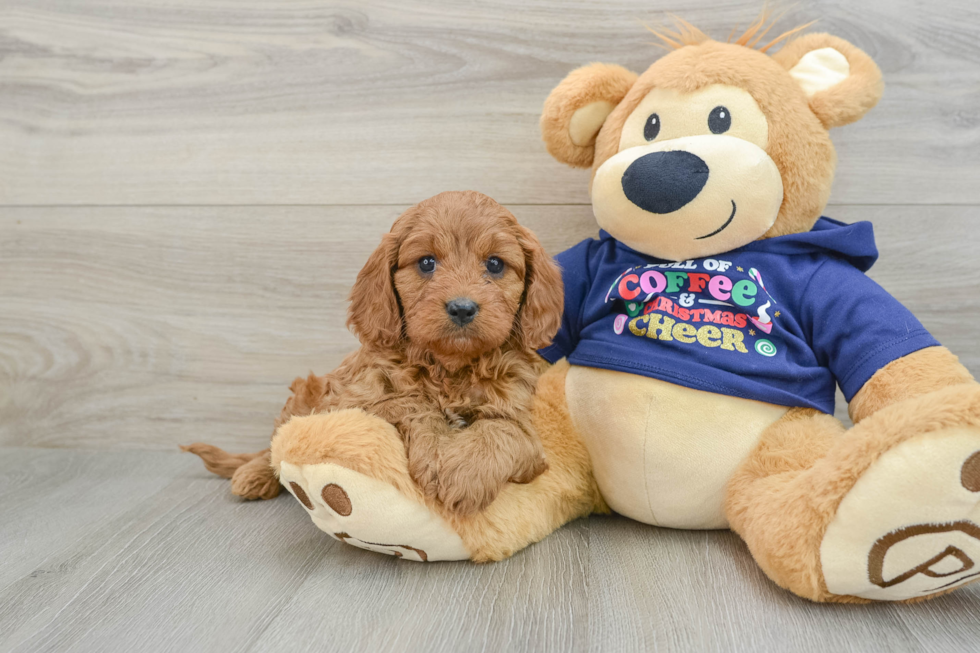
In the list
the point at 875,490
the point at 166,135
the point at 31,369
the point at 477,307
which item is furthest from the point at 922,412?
the point at 31,369

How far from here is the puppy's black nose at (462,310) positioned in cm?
85

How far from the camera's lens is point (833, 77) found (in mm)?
1000

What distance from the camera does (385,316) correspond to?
93 cm

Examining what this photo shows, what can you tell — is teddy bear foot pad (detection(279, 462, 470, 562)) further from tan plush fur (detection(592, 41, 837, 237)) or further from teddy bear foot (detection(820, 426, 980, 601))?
tan plush fur (detection(592, 41, 837, 237))

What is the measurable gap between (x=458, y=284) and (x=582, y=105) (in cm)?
39

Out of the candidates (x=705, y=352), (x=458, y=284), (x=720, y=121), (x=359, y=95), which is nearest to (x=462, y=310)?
(x=458, y=284)

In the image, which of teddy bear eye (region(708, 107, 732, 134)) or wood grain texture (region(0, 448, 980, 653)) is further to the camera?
teddy bear eye (region(708, 107, 732, 134))

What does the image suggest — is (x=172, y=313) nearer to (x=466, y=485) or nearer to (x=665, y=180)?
(x=466, y=485)

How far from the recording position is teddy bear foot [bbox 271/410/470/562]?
84cm

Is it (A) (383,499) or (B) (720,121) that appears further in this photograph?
(B) (720,121)

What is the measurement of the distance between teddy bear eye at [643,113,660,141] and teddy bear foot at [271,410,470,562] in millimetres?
571

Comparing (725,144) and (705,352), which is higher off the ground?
(725,144)

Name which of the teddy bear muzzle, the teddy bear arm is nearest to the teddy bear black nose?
the teddy bear muzzle

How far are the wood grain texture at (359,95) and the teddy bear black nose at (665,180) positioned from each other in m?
0.35
